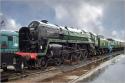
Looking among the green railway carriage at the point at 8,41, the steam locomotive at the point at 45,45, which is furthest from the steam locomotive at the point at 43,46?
the green railway carriage at the point at 8,41

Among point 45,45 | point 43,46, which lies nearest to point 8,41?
point 43,46

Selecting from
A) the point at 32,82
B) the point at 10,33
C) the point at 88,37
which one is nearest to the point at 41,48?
the point at 10,33

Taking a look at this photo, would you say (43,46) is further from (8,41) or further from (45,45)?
(8,41)

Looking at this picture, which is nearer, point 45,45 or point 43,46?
point 43,46

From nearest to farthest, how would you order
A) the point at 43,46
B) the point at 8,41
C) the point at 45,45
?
the point at 8,41, the point at 43,46, the point at 45,45

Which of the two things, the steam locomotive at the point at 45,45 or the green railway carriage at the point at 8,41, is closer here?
the green railway carriage at the point at 8,41

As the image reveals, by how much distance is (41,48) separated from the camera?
23.5m

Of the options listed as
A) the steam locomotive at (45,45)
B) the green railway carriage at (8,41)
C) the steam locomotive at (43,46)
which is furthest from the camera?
the steam locomotive at (45,45)

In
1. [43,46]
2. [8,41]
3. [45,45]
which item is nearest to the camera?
[8,41]

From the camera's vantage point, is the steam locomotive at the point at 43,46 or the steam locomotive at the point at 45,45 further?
the steam locomotive at the point at 45,45

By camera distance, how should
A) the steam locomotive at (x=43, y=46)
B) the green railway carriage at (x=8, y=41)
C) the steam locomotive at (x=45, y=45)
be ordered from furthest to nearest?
the steam locomotive at (x=45, y=45)
the green railway carriage at (x=8, y=41)
the steam locomotive at (x=43, y=46)

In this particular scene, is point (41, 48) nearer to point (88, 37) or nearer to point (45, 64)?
point (45, 64)

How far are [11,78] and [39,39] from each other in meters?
6.89

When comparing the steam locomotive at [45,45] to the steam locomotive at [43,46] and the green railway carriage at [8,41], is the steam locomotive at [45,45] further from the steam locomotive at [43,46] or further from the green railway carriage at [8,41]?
the green railway carriage at [8,41]
